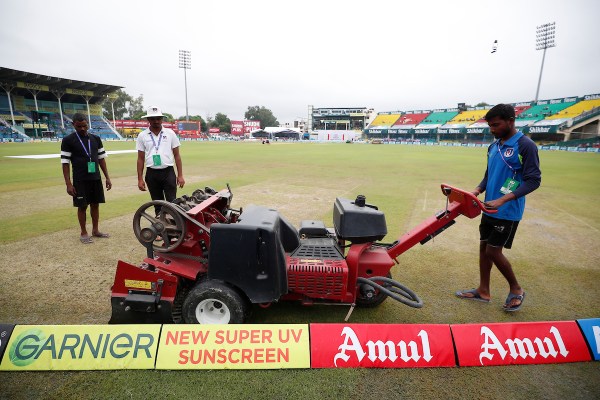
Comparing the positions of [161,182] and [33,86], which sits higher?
[33,86]

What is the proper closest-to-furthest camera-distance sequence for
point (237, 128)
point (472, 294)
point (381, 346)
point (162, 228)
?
point (381, 346), point (162, 228), point (472, 294), point (237, 128)

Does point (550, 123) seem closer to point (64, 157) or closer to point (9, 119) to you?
point (64, 157)

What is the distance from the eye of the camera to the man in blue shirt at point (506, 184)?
280cm

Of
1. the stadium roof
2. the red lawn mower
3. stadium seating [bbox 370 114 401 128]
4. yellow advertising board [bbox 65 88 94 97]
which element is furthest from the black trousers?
stadium seating [bbox 370 114 401 128]

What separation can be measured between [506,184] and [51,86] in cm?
6481

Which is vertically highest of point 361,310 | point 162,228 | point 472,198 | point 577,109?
point 577,109

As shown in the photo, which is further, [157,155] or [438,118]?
[438,118]

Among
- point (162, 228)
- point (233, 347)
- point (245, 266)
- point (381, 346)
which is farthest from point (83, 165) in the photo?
point (381, 346)

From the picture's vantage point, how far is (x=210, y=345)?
2330mm

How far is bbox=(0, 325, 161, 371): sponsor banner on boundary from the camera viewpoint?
2221 millimetres

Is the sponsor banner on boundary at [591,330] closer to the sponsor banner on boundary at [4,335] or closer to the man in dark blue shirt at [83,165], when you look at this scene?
the sponsor banner on boundary at [4,335]

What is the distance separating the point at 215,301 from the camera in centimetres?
277

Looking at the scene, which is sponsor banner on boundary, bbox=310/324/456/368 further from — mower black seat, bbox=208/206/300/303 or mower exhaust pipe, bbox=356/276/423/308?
mower black seat, bbox=208/206/300/303

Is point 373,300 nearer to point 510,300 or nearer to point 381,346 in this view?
point 381,346
